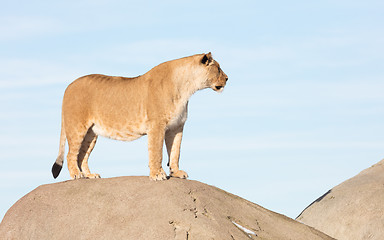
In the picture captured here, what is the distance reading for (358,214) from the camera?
18.5m

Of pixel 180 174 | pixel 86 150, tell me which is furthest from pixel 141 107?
pixel 86 150

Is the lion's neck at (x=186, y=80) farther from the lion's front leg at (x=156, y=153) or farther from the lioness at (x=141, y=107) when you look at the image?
the lion's front leg at (x=156, y=153)

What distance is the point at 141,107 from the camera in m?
13.0

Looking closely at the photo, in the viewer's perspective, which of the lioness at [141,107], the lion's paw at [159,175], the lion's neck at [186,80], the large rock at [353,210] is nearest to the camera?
the lion's paw at [159,175]

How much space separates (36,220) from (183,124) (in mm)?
3649

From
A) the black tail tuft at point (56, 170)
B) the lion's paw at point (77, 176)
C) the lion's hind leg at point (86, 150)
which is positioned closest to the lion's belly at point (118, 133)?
the lion's hind leg at point (86, 150)

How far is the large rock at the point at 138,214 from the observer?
38.2 feet

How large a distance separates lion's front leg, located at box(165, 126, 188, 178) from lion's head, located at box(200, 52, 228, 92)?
1148 millimetres

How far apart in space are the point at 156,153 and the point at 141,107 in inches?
44.1

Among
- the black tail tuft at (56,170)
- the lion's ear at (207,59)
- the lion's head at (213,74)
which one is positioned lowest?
the black tail tuft at (56,170)

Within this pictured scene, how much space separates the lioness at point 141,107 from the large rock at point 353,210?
737 centimetres

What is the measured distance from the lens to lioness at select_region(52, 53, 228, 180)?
12.8 m

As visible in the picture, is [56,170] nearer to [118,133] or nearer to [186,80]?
[118,133]

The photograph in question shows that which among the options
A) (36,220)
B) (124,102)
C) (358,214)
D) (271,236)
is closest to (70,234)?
(36,220)
